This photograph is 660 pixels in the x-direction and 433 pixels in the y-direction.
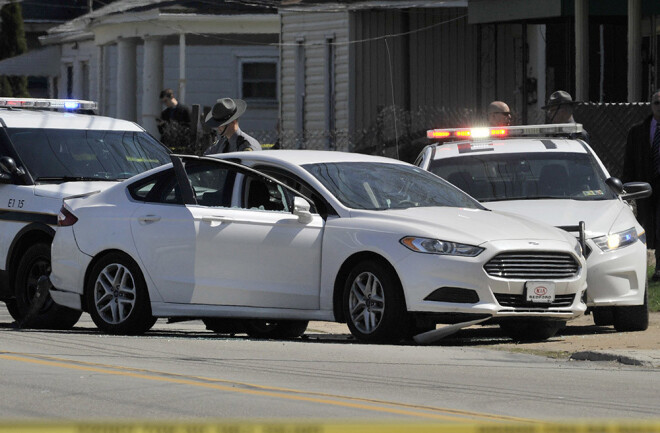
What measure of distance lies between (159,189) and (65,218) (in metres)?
0.95

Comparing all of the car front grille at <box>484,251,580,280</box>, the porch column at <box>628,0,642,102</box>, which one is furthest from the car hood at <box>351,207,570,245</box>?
the porch column at <box>628,0,642,102</box>

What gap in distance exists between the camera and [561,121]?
16.6m

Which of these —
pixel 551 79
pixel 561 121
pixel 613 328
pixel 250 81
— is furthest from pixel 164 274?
pixel 250 81

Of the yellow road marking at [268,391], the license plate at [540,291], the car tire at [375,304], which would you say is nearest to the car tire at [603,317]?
the license plate at [540,291]

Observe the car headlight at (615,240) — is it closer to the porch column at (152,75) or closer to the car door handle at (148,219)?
the car door handle at (148,219)

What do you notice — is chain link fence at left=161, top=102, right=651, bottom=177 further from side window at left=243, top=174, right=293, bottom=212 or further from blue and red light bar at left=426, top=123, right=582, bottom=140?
side window at left=243, top=174, right=293, bottom=212

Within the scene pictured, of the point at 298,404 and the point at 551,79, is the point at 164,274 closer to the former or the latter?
the point at 298,404

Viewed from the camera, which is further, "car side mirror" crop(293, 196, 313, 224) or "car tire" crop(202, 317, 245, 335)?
"car tire" crop(202, 317, 245, 335)

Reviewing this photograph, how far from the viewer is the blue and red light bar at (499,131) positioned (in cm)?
1414

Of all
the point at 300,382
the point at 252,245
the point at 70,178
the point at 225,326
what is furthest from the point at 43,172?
the point at 300,382

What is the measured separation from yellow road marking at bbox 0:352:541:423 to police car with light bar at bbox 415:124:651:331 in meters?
4.23

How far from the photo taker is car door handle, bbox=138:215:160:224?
1208cm

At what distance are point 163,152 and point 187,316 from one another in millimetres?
3254

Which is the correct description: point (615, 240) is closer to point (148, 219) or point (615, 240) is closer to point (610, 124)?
point (148, 219)
